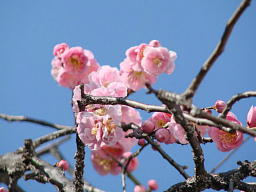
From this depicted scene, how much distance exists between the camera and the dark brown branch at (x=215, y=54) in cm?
73

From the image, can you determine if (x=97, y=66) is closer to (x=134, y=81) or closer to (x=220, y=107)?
(x=134, y=81)

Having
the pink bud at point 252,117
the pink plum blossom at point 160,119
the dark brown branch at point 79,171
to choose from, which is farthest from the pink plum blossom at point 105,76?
the pink bud at point 252,117

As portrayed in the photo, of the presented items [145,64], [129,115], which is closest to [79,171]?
[129,115]

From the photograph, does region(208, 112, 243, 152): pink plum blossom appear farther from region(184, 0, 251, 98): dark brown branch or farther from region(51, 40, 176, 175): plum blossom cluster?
region(184, 0, 251, 98): dark brown branch

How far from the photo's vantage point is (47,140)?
177 centimetres

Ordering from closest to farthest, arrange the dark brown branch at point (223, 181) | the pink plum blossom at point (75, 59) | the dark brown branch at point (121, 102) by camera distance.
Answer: the dark brown branch at point (121, 102)
the dark brown branch at point (223, 181)
the pink plum blossom at point (75, 59)

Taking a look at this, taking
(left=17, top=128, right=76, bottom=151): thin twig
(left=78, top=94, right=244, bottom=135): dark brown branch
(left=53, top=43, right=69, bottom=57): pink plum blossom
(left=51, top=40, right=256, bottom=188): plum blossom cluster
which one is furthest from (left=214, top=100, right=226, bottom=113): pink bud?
(left=53, top=43, right=69, bottom=57): pink plum blossom

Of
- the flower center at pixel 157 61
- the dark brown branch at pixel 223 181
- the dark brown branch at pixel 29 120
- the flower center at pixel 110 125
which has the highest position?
A: the flower center at pixel 157 61

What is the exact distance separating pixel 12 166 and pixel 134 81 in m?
0.70

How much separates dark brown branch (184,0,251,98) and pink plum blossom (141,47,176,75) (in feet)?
2.89

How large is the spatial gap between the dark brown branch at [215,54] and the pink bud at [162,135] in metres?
0.58

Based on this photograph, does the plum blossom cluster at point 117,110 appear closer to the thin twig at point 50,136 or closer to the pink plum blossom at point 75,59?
the pink plum blossom at point 75,59

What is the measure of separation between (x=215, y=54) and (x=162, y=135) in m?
0.63

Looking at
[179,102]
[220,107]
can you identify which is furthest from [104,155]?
[179,102]
